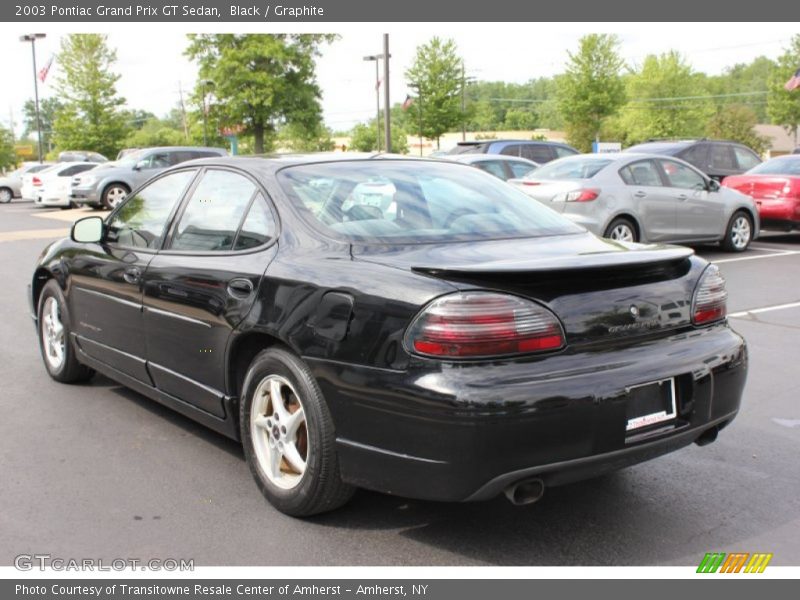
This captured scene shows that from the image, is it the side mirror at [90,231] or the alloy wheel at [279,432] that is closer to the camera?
the alloy wheel at [279,432]

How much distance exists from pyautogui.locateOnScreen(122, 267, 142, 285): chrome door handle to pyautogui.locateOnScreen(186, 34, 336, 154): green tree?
118 feet

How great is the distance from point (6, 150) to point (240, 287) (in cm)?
7660

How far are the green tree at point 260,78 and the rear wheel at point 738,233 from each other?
96.8ft

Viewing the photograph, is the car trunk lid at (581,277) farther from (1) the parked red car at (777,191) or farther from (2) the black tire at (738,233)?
(1) the parked red car at (777,191)

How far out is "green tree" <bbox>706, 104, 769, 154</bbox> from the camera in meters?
62.1

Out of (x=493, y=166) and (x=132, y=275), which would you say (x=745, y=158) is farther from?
(x=132, y=275)

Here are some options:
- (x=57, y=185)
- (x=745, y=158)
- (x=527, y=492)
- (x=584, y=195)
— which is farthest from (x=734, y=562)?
(x=57, y=185)

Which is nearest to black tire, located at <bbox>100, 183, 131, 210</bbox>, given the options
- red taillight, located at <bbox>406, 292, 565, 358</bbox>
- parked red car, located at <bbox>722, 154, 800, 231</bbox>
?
parked red car, located at <bbox>722, 154, 800, 231</bbox>

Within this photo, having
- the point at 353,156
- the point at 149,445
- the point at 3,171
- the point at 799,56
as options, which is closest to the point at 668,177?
the point at 353,156

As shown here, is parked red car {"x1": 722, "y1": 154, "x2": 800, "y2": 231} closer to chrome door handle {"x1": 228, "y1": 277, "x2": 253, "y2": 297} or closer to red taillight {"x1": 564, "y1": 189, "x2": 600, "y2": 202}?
red taillight {"x1": 564, "y1": 189, "x2": 600, "y2": 202}

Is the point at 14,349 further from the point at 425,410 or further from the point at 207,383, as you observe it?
the point at 425,410

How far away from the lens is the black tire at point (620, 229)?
1155 cm

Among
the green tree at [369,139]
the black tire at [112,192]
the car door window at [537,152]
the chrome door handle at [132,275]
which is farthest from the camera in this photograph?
the green tree at [369,139]

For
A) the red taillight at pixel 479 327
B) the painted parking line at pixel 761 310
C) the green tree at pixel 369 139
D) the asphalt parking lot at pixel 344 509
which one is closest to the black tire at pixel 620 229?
the painted parking line at pixel 761 310
